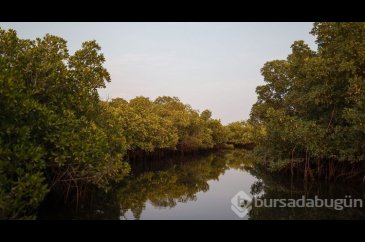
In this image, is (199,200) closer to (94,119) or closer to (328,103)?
(94,119)

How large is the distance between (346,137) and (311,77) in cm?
303

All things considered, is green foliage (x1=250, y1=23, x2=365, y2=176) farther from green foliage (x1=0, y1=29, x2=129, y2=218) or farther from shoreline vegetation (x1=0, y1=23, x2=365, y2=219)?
green foliage (x1=0, y1=29, x2=129, y2=218)

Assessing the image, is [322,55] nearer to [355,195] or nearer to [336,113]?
[336,113]

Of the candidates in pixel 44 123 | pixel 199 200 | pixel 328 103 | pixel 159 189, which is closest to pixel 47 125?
pixel 44 123

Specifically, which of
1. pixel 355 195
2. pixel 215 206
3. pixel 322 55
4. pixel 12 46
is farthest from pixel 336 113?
pixel 12 46

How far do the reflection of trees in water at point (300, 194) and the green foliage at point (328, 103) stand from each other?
1.31m

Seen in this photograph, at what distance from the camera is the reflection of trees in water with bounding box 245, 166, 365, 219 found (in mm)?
10258

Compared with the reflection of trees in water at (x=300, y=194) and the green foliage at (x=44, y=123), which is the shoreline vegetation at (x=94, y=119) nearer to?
the green foliage at (x=44, y=123)

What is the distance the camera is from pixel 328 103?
14.6 m

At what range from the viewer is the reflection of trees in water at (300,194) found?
10.3 metres

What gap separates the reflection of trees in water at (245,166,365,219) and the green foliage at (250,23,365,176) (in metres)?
1.31

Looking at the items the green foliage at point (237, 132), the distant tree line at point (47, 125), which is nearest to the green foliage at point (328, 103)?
the distant tree line at point (47, 125)

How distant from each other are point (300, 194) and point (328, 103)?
4.32 metres

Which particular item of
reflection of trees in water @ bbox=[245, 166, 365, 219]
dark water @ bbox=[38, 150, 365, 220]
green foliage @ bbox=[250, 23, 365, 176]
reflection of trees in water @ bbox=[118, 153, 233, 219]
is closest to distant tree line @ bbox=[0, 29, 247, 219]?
dark water @ bbox=[38, 150, 365, 220]
